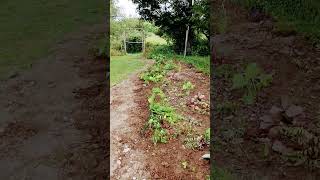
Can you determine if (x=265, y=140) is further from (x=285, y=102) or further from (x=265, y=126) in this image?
(x=285, y=102)

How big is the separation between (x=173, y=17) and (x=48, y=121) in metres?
8.97

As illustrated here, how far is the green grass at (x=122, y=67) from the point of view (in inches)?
496

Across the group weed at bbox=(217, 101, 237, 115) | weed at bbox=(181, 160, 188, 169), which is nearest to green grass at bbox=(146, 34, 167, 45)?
weed at bbox=(217, 101, 237, 115)

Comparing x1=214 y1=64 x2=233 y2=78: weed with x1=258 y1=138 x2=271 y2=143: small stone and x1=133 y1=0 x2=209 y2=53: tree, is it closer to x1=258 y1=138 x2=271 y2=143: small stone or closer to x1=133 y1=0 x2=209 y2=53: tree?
x1=258 y1=138 x2=271 y2=143: small stone

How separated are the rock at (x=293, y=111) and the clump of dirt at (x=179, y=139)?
5.38 feet

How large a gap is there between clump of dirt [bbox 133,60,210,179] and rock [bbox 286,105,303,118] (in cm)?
164

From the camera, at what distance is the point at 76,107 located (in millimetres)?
9844

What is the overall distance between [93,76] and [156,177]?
16.4ft

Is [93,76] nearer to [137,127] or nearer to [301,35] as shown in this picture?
[137,127]

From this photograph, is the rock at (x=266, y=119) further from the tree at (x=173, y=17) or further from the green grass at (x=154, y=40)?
the green grass at (x=154, y=40)

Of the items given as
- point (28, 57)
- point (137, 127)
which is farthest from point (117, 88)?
point (28, 57)

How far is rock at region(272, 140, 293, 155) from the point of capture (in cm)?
740

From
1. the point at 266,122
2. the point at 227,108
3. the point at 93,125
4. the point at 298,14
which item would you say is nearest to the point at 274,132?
the point at 266,122

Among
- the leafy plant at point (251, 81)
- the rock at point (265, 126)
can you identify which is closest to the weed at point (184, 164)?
the rock at point (265, 126)
